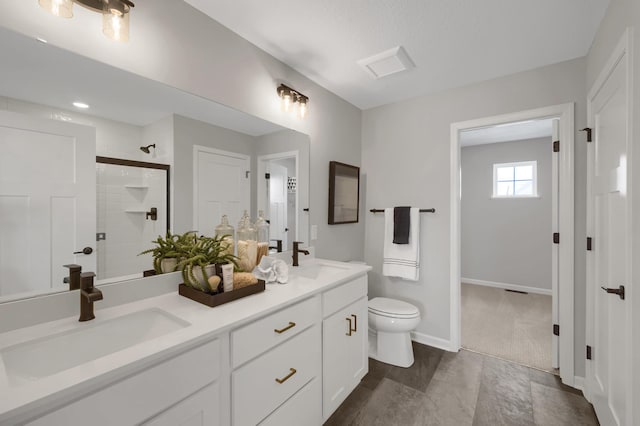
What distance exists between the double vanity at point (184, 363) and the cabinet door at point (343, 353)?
11mm

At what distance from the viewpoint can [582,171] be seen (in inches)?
76.5

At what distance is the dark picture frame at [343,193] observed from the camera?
2512 mm

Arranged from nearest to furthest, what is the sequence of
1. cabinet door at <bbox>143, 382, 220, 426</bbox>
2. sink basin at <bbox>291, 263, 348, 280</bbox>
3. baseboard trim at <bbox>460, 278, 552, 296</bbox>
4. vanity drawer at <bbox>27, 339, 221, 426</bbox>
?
vanity drawer at <bbox>27, 339, 221, 426</bbox>, cabinet door at <bbox>143, 382, 220, 426</bbox>, sink basin at <bbox>291, 263, 348, 280</bbox>, baseboard trim at <bbox>460, 278, 552, 296</bbox>

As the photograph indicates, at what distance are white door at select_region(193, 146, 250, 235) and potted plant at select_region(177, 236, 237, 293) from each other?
5.4 inches

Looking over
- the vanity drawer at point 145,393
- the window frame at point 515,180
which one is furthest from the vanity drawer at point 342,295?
the window frame at point 515,180

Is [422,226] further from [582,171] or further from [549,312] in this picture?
[549,312]

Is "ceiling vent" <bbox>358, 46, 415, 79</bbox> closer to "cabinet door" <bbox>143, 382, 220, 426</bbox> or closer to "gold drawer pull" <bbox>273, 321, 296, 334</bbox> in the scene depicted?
"gold drawer pull" <bbox>273, 321, 296, 334</bbox>

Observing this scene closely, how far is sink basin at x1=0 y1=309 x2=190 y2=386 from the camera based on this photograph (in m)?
0.84

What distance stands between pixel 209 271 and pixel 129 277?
0.36m

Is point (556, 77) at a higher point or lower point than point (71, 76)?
higher

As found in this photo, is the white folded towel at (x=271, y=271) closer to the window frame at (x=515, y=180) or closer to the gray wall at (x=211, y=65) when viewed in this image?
the gray wall at (x=211, y=65)

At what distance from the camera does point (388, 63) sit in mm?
2045

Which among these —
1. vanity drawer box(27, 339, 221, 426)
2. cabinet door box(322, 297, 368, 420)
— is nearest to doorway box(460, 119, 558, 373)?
cabinet door box(322, 297, 368, 420)

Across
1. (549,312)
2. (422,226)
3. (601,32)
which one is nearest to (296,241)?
(422,226)
